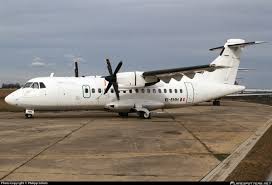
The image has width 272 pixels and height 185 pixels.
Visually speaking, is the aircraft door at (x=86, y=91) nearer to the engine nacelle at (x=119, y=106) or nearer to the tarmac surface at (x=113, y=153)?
the engine nacelle at (x=119, y=106)

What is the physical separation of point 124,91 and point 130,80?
99 centimetres

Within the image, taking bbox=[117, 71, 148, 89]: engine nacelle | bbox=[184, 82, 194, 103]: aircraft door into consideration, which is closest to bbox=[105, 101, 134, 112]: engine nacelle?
bbox=[117, 71, 148, 89]: engine nacelle

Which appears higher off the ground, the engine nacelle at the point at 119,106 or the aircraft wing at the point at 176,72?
the aircraft wing at the point at 176,72

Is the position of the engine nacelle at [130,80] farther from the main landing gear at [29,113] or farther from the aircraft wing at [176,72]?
the main landing gear at [29,113]

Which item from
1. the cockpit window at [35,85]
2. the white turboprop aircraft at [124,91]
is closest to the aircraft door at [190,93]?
the white turboprop aircraft at [124,91]

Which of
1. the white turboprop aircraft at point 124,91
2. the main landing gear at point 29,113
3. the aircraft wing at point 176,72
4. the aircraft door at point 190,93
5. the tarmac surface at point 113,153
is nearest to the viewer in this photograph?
the tarmac surface at point 113,153

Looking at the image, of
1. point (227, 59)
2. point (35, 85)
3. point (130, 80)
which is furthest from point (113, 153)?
point (227, 59)

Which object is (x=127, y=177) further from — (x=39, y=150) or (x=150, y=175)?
(x=39, y=150)

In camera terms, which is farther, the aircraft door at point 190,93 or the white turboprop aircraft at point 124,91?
the aircraft door at point 190,93

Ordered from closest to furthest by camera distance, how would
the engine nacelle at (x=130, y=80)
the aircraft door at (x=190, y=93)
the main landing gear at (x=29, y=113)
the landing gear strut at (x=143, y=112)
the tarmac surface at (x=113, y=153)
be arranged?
the tarmac surface at (x=113, y=153) → the main landing gear at (x=29, y=113) → the engine nacelle at (x=130, y=80) → the landing gear strut at (x=143, y=112) → the aircraft door at (x=190, y=93)

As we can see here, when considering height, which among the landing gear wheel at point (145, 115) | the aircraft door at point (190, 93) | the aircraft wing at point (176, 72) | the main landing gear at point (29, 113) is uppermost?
the aircraft wing at point (176, 72)

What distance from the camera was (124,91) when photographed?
87.9 ft

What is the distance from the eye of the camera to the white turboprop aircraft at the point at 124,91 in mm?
25188

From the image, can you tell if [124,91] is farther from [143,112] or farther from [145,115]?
[145,115]
